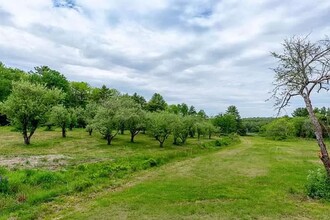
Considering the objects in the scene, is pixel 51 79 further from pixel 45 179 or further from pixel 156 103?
pixel 45 179

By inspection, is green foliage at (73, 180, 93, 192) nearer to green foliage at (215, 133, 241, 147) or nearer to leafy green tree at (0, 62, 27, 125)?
green foliage at (215, 133, 241, 147)

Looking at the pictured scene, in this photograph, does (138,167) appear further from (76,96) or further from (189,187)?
(76,96)

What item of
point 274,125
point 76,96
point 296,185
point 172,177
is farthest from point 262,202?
point 274,125

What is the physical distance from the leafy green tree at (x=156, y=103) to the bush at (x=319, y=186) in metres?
73.4

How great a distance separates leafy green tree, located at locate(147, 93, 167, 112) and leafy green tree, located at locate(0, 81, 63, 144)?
170 ft

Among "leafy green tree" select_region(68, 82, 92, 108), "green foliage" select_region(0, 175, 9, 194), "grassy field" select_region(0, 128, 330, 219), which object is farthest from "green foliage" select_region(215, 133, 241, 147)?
"leafy green tree" select_region(68, 82, 92, 108)

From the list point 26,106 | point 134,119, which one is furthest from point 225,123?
point 26,106

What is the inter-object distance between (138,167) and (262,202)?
1226cm

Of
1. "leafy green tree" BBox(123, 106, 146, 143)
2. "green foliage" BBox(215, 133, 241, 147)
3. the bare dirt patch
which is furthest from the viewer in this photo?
"green foliage" BBox(215, 133, 241, 147)

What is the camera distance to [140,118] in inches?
1930

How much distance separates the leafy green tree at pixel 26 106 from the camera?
122 feet

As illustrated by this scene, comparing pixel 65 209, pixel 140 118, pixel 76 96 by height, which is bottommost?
pixel 65 209

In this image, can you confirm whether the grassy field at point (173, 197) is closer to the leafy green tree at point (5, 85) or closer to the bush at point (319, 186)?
the bush at point (319, 186)

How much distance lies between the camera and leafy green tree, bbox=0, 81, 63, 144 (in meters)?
37.2
